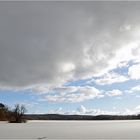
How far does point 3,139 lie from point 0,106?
7562 cm

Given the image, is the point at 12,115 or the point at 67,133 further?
the point at 12,115

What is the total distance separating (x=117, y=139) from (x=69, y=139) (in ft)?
10.8

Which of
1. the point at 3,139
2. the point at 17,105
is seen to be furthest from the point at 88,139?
the point at 17,105

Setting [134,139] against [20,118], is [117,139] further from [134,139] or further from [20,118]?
[20,118]

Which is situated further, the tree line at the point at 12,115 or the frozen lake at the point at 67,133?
the tree line at the point at 12,115

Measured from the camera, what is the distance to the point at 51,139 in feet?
66.3

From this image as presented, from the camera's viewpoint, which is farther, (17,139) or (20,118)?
(20,118)

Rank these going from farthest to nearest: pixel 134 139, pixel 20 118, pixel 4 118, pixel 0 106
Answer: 1. pixel 0 106
2. pixel 4 118
3. pixel 20 118
4. pixel 134 139

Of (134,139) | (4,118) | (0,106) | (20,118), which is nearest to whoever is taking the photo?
(134,139)

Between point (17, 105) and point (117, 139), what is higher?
point (17, 105)

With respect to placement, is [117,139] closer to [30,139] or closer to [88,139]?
[88,139]

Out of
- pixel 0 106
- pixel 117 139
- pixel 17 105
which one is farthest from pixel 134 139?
pixel 0 106

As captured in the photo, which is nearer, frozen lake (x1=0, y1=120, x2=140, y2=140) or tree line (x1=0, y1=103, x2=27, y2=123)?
frozen lake (x1=0, y1=120, x2=140, y2=140)

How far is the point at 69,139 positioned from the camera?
20.3 metres
